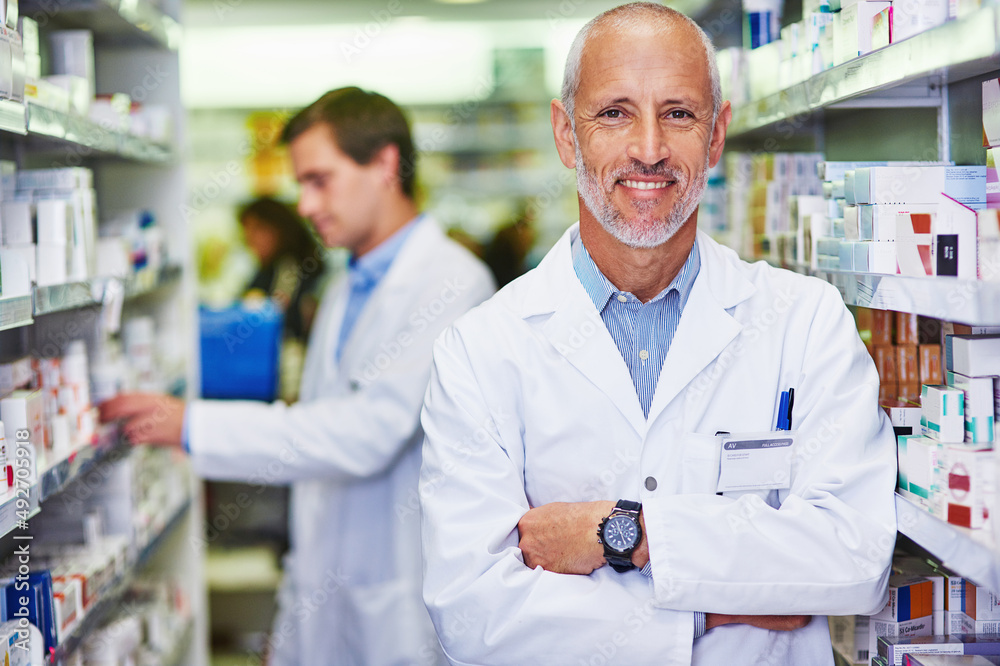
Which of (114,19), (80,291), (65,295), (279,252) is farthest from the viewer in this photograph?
(279,252)

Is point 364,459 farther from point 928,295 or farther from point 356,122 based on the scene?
point 928,295

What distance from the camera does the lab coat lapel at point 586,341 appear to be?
67.5 inches

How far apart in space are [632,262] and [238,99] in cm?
480

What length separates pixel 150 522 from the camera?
9.57ft

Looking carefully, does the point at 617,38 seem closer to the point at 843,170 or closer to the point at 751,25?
the point at 843,170

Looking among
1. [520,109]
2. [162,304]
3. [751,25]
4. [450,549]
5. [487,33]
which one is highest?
[487,33]

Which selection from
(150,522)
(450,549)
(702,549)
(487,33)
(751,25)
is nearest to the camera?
(702,549)

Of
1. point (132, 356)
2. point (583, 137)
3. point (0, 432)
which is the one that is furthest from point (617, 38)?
point (132, 356)

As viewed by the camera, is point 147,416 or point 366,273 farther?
point 366,273

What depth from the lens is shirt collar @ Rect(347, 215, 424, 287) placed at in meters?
2.96

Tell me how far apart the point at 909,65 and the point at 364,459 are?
174 cm

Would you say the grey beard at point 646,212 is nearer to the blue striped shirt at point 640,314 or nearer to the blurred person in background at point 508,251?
the blue striped shirt at point 640,314

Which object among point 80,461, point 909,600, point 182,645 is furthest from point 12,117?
point 182,645

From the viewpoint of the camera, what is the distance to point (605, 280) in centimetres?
184
